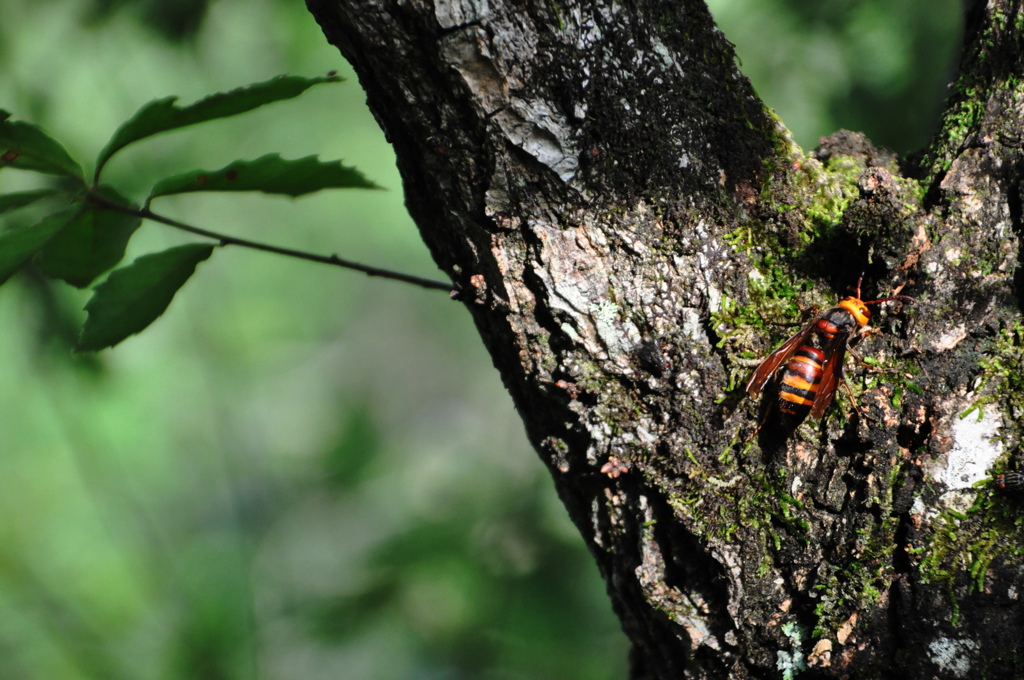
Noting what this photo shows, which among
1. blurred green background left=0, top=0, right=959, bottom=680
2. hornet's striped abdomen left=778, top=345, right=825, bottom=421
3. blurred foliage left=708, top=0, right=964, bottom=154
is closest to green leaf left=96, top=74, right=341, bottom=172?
hornet's striped abdomen left=778, top=345, right=825, bottom=421

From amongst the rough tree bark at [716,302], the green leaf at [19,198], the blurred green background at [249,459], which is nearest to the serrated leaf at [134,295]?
the green leaf at [19,198]

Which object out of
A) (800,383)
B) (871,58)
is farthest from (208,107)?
(871,58)

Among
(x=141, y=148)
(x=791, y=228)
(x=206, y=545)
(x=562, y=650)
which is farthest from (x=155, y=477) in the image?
(x=791, y=228)

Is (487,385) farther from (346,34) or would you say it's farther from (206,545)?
(346,34)

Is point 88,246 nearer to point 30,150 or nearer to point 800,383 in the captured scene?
point 30,150

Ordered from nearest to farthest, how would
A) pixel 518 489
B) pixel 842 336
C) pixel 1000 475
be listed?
pixel 1000 475 → pixel 842 336 → pixel 518 489
